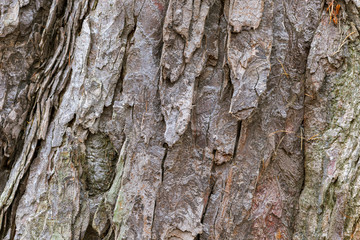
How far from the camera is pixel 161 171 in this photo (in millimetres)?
1453

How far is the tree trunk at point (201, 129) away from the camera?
4.71ft

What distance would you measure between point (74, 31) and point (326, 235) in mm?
1649

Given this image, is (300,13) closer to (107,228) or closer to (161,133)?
(161,133)

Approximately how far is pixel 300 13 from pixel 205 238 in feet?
4.00

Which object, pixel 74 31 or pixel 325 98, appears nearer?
pixel 325 98

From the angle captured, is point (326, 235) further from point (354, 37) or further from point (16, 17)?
point (16, 17)

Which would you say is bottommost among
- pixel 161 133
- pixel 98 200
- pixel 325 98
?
pixel 98 200

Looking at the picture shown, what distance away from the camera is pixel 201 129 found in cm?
148

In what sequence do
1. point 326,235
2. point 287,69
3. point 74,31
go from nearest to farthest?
point 326,235
point 287,69
point 74,31

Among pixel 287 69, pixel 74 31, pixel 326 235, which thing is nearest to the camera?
pixel 326 235

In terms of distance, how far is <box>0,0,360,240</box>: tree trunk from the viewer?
4.71 feet

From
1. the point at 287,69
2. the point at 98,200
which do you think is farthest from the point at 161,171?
the point at 287,69

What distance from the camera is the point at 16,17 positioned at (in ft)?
5.46

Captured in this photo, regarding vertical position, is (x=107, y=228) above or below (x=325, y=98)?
below
